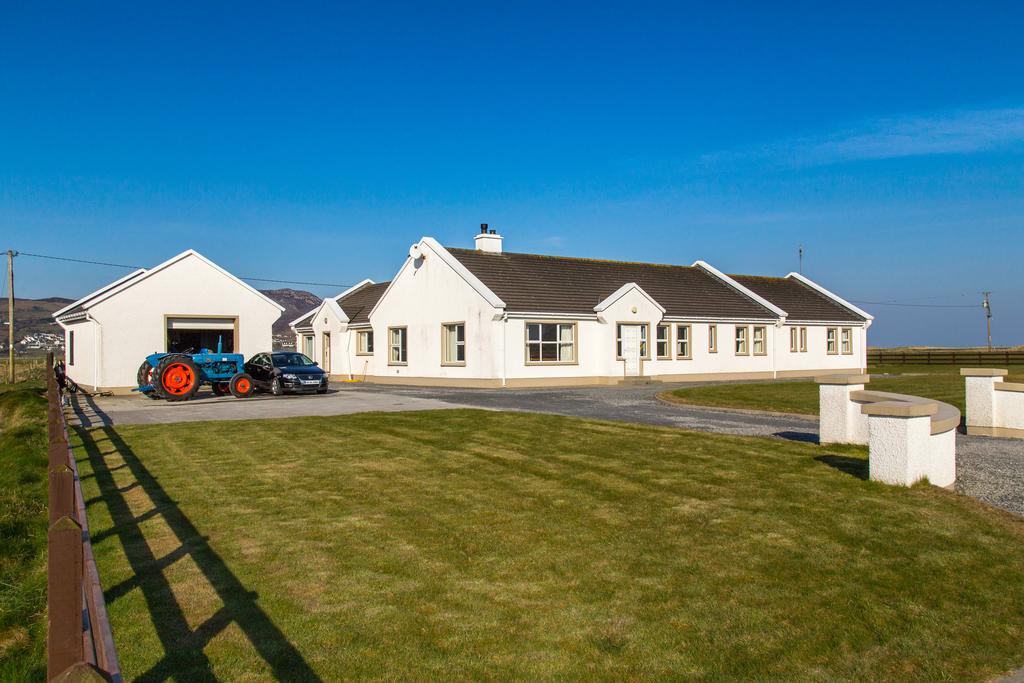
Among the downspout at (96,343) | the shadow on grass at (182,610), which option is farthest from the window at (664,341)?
the shadow on grass at (182,610)

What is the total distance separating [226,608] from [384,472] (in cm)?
485

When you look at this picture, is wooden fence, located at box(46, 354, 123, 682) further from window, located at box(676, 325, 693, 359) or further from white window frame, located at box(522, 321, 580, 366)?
window, located at box(676, 325, 693, 359)

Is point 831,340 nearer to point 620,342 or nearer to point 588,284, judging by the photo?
point 620,342

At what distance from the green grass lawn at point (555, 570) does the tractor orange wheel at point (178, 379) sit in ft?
44.2

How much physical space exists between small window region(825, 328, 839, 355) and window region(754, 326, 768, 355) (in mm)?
5538

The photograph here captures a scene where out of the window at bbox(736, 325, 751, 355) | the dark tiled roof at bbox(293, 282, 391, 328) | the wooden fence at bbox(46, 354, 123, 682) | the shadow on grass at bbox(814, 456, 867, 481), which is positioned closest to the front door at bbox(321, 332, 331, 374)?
the dark tiled roof at bbox(293, 282, 391, 328)

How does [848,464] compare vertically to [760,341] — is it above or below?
below

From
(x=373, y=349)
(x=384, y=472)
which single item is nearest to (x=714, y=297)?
(x=373, y=349)

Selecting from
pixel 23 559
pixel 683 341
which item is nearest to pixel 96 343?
pixel 23 559

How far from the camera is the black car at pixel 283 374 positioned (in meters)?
26.7

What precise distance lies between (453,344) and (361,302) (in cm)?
1338

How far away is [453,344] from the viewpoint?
1328 inches

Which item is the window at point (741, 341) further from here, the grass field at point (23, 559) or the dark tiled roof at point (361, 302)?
the grass field at point (23, 559)

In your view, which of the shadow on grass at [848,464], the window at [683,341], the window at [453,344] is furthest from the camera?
the window at [683,341]
